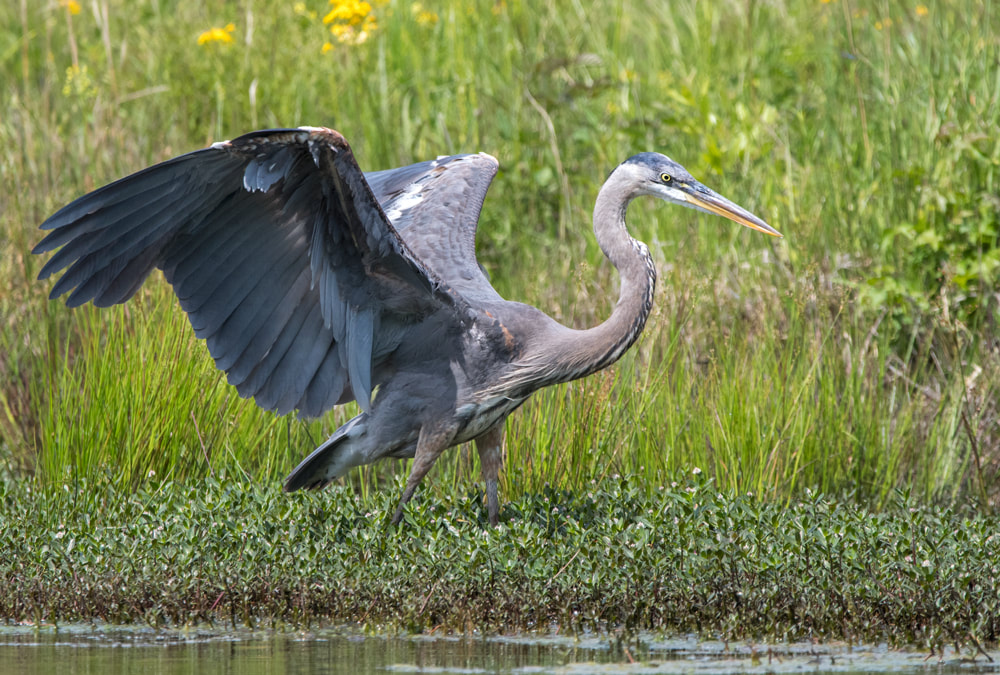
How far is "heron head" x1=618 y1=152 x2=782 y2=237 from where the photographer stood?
5277 mm

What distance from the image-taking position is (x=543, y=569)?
446 cm

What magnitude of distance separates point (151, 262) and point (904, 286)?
3.70 metres

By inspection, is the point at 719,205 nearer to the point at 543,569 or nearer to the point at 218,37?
the point at 543,569

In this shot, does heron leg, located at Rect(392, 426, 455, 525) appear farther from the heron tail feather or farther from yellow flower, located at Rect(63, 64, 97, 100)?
yellow flower, located at Rect(63, 64, 97, 100)

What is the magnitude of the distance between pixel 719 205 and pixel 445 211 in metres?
1.27

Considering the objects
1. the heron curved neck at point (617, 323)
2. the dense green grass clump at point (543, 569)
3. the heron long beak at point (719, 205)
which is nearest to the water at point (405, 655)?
the dense green grass clump at point (543, 569)

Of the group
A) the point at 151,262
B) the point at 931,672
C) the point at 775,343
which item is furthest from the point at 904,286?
the point at 151,262

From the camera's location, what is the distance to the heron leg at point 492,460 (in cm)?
512

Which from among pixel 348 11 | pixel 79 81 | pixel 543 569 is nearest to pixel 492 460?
pixel 543 569

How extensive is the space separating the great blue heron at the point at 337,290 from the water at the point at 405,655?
3.22ft

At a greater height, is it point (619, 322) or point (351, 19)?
point (351, 19)

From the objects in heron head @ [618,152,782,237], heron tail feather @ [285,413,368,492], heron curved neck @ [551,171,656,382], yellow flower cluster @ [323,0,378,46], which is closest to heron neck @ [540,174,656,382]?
heron curved neck @ [551,171,656,382]

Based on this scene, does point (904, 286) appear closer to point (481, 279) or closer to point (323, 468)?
point (481, 279)

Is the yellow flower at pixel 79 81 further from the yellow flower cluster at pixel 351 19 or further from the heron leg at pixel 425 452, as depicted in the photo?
the heron leg at pixel 425 452
